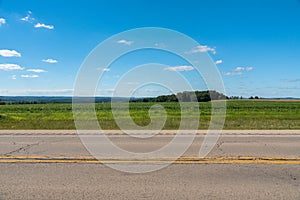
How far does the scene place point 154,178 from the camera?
4750 millimetres

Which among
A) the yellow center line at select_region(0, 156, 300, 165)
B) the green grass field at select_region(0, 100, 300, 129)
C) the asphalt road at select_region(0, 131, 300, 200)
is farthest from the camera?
the green grass field at select_region(0, 100, 300, 129)

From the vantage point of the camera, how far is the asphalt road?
4.03 m

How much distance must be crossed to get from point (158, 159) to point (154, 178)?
1260 millimetres

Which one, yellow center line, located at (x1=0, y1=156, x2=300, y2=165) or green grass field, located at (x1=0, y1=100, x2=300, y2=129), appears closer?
yellow center line, located at (x1=0, y1=156, x2=300, y2=165)

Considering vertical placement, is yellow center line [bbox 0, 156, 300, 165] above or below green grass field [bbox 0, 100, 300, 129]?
below

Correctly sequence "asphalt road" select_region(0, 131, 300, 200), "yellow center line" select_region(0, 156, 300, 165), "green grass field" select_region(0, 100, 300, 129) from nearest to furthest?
1. "asphalt road" select_region(0, 131, 300, 200)
2. "yellow center line" select_region(0, 156, 300, 165)
3. "green grass field" select_region(0, 100, 300, 129)

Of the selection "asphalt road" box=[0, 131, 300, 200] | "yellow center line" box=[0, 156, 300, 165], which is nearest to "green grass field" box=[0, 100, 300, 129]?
"asphalt road" box=[0, 131, 300, 200]

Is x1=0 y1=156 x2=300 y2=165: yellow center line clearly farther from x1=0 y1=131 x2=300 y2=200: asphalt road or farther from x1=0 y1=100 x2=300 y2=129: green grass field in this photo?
x1=0 y1=100 x2=300 y2=129: green grass field

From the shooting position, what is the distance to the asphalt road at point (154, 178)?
13.2 ft

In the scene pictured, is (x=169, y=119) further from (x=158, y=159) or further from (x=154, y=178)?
(x=154, y=178)

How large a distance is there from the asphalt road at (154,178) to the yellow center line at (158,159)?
2 centimetres

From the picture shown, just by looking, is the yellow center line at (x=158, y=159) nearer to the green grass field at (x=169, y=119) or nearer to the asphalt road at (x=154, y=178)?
the asphalt road at (x=154, y=178)

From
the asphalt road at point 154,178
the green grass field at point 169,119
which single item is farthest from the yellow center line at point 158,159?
the green grass field at point 169,119

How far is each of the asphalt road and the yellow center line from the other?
0.07 ft
